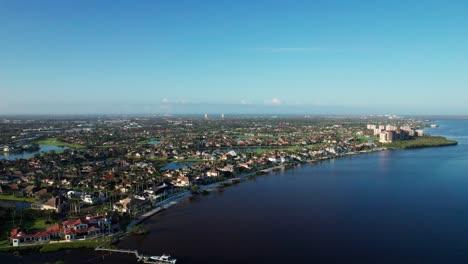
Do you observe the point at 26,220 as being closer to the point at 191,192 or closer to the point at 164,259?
the point at 164,259

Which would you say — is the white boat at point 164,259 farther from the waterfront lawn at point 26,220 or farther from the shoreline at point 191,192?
the waterfront lawn at point 26,220

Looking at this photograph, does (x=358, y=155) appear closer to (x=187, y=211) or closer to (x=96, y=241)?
(x=187, y=211)

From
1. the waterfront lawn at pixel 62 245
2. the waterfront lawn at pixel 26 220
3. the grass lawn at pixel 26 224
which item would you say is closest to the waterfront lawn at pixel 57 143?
the waterfront lawn at pixel 26 220

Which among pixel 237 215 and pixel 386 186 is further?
pixel 386 186

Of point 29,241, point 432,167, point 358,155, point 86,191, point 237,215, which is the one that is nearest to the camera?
point 29,241

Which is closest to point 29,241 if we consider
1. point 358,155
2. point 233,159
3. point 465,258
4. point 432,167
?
point 465,258

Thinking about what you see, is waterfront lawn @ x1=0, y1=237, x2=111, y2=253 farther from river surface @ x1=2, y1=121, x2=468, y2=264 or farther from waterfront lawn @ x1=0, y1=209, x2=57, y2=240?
waterfront lawn @ x1=0, y1=209, x2=57, y2=240

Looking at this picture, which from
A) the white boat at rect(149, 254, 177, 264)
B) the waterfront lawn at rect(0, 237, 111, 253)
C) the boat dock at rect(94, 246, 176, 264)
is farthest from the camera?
the waterfront lawn at rect(0, 237, 111, 253)

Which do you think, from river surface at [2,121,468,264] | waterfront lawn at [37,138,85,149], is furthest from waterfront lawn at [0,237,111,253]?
waterfront lawn at [37,138,85,149]
